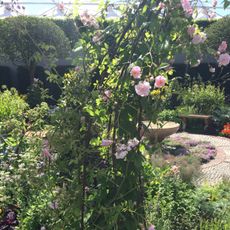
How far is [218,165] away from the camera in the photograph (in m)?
5.99

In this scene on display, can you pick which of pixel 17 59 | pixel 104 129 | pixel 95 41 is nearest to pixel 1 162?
pixel 104 129

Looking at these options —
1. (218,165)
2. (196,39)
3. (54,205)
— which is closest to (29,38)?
(218,165)

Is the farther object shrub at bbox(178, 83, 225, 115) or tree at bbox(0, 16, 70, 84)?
tree at bbox(0, 16, 70, 84)

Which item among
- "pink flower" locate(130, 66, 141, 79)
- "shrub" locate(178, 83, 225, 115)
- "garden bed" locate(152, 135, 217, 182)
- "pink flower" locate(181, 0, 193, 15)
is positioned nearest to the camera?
"pink flower" locate(130, 66, 141, 79)

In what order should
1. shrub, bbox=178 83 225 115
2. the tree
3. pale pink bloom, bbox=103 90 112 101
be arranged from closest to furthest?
pale pink bloom, bbox=103 90 112 101
shrub, bbox=178 83 225 115
the tree

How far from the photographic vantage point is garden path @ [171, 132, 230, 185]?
5074 millimetres

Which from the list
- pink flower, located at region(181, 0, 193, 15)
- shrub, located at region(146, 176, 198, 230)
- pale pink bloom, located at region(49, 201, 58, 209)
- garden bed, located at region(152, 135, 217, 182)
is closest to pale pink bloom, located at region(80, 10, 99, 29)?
pink flower, located at region(181, 0, 193, 15)

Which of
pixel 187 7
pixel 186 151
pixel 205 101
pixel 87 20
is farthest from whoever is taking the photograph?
pixel 205 101

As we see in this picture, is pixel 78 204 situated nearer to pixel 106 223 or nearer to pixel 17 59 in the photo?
pixel 106 223

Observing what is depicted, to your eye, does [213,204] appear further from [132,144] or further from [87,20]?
[87,20]

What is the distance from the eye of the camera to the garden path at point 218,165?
5074 millimetres

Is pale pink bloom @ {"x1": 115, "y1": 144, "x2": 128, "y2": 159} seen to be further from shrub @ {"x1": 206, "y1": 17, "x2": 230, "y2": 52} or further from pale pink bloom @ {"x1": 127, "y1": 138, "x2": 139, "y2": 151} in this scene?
shrub @ {"x1": 206, "y1": 17, "x2": 230, "y2": 52}

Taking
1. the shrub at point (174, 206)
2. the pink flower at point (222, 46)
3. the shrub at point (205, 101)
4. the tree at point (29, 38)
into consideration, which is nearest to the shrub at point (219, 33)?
the shrub at point (205, 101)

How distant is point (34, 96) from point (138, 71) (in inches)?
405
